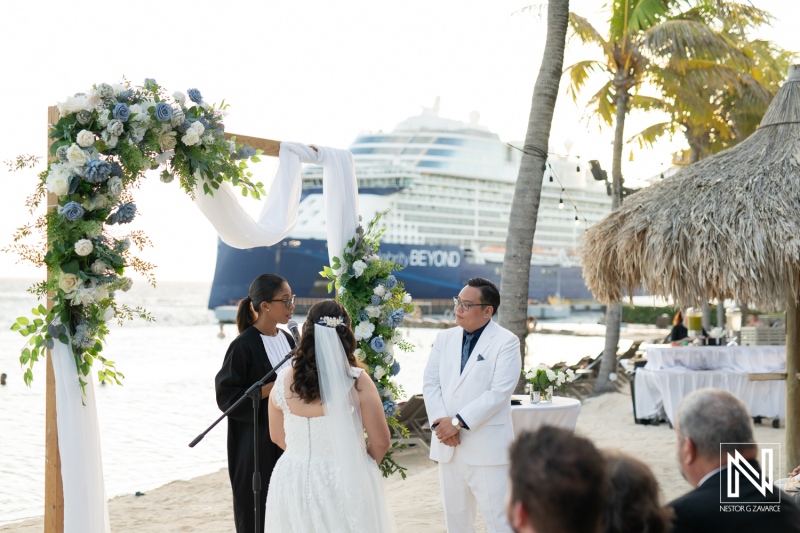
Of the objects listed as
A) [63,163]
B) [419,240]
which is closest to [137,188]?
[63,163]

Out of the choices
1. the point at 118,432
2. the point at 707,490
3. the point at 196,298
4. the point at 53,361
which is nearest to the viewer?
the point at 707,490

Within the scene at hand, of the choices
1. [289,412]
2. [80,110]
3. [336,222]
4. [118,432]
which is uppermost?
[80,110]

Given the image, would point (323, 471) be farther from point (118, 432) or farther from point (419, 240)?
point (419, 240)

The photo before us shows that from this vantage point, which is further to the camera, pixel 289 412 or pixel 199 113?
pixel 199 113

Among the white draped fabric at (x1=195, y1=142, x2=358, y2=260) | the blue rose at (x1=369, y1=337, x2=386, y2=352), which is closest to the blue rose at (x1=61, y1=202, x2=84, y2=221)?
the white draped fabric at (x1=195, y1=142, x2=358, y2=260)

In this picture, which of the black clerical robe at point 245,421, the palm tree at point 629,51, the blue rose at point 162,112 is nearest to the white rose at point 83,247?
the blue rose at point 162,112

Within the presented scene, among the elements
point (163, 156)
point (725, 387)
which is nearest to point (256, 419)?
Result: point (163, 156)

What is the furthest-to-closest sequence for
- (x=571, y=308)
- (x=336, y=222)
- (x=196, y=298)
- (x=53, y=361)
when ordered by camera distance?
(x=196, y=298) → (x=571, y=308) → (x=336, y=222) → (x=53, y=361)

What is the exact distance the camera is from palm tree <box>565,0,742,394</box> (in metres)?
13.3

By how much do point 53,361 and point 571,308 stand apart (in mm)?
60905

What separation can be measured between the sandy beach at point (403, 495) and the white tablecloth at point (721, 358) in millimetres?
834

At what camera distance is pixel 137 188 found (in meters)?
4.90

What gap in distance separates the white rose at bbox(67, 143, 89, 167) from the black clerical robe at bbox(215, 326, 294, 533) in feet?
4.44

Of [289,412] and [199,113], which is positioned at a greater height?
[199,113]
